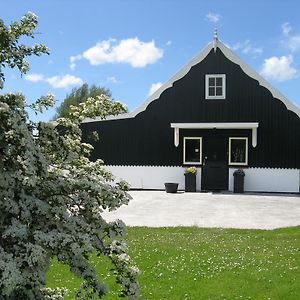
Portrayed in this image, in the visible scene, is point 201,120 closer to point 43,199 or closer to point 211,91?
point 211,91

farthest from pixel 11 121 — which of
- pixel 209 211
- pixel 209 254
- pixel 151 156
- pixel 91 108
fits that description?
pixel 151 156

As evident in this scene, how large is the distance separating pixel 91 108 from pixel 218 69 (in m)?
18.3

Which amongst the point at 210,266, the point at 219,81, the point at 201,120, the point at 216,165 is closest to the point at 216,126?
the point at 201,120

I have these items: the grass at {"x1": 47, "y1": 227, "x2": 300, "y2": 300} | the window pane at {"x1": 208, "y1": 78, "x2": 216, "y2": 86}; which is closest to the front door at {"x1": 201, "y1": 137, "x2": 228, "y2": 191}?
the window pane at {"x1": 208, "y1": 78, "x2": 216, "y2": 86}

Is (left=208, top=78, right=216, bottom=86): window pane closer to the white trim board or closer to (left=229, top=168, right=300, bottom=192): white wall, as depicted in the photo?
the white trim board

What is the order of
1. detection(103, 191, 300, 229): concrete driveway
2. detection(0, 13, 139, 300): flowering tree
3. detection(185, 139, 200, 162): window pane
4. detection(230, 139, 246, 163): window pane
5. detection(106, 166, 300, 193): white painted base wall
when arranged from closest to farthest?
1. detection(0, 13, 139, 300): flowering tree
2. detection(103, 191, 300, 229): concrete driveway
3. detection(106, 166, 300, 193): white painted base wall
4. detection(230, 139, 246, 163): window pane
5. detection(185, 139, 200, 162): window pane

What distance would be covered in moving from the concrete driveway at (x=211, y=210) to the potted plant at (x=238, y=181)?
89 centimetres

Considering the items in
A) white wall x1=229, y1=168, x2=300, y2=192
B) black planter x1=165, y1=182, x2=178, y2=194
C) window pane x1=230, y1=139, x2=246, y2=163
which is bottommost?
black planter x1=165, y1=182, x2=178, y2=194

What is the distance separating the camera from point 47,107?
394cm

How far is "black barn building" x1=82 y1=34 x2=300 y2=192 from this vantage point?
69.9 ft

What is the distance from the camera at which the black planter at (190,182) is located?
21.5 m

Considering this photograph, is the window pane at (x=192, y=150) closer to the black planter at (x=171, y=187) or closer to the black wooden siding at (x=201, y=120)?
the black wooden siding at (x=201, y=120)

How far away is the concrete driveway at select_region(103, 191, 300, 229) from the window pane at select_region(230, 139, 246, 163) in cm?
199

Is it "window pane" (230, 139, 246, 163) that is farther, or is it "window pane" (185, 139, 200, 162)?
"window pane" (185, 139, 200, 162)
